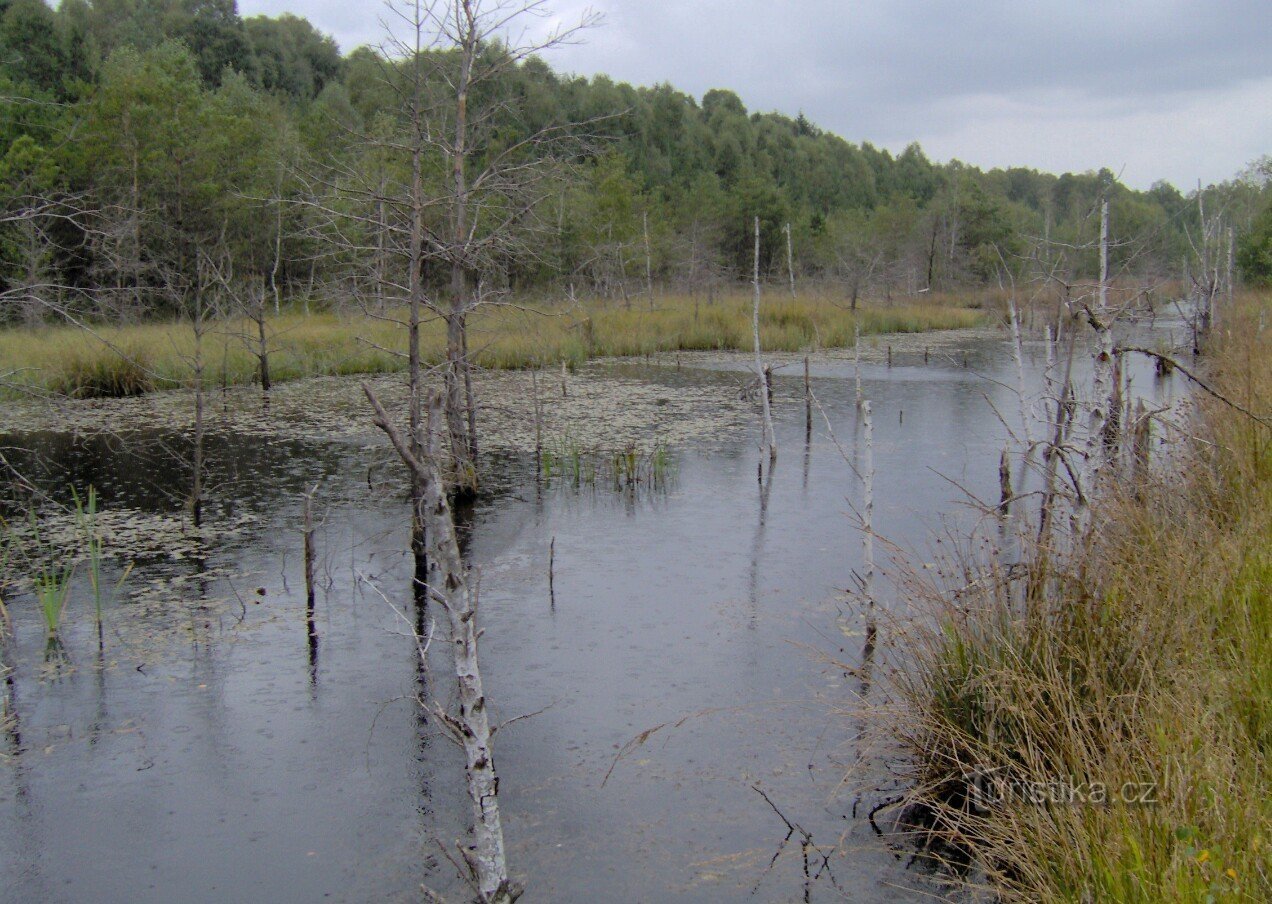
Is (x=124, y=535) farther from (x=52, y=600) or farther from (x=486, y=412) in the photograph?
(x=486, y=412)

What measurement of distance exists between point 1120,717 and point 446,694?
3.29m

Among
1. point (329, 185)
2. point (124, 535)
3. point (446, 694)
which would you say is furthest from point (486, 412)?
→ point (446, 694)

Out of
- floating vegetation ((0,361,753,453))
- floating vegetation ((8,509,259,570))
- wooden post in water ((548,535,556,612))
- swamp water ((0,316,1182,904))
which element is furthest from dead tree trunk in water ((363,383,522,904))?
floating vegetation ((0,361,753,453))

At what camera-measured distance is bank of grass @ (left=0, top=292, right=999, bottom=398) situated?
1489 cm

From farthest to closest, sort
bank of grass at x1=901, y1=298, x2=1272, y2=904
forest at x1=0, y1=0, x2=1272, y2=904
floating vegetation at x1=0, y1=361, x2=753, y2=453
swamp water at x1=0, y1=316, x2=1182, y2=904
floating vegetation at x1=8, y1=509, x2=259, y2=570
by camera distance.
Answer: floating vegetation at x1=0, y1=361, x2=753, y2=453
floating vegetation at x1=8, y1=509, x2=259, y2=570
swamp water at x1=0, y1=316, x2=1182, y2=904
forest at x1=0, y1=0, x2=1272, y2=904
bank of grass at x1=901, y1=298, x2=1272, y2=904

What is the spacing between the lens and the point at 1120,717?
3283 millimetres

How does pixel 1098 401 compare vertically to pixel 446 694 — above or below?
above

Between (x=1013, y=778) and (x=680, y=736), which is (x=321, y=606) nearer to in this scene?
(x=680, y=736)

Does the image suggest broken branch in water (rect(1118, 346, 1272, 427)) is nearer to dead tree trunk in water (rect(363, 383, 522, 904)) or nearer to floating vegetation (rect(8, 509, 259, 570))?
dead tree trunk in water (rect(363, 383, 522, 904))

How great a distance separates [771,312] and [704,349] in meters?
1.96

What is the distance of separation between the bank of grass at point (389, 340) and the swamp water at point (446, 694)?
197cm

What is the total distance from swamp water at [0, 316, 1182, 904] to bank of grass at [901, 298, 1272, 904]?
496mm

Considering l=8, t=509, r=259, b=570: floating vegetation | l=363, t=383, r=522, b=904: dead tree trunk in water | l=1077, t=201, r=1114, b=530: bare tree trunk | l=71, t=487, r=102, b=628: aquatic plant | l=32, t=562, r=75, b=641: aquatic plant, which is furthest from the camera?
l=8, t=509, r=259, b=570: floating vegetation

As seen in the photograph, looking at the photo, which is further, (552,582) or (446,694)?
(552,582)
